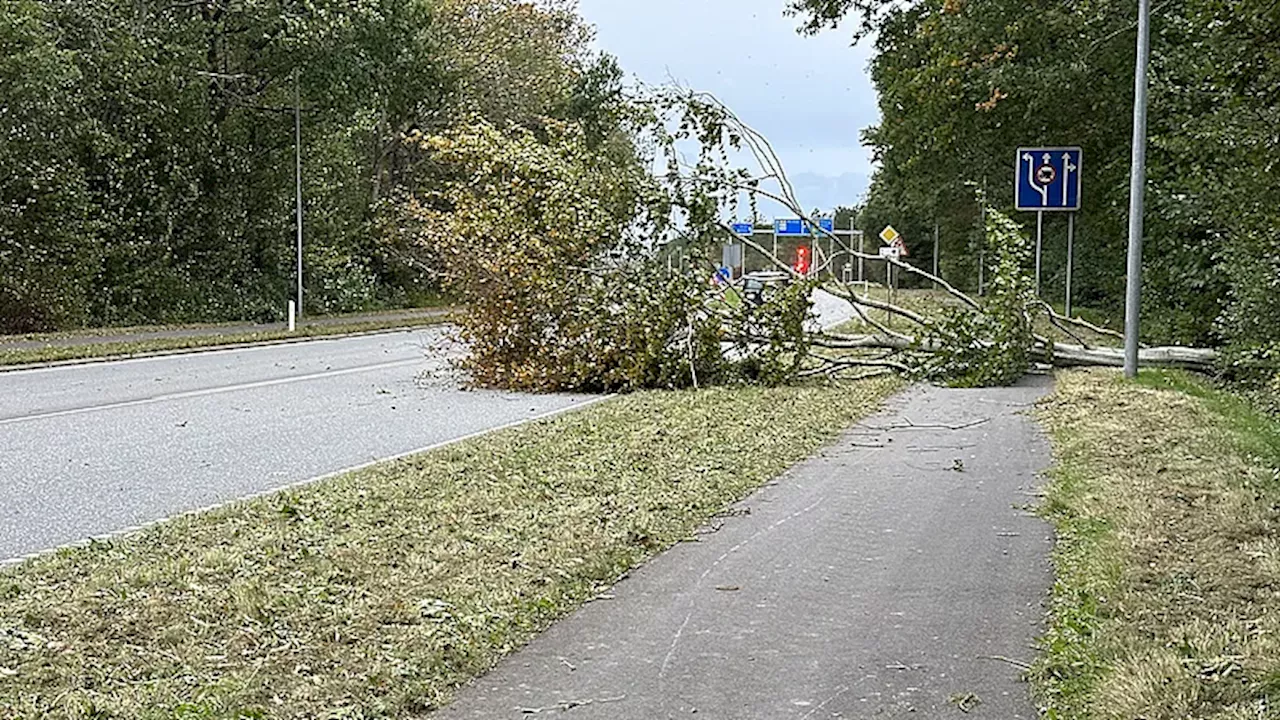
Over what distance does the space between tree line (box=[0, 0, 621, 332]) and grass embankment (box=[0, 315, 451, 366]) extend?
88.5 inches

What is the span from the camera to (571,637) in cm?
576

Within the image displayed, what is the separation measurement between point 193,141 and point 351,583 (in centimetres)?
2867

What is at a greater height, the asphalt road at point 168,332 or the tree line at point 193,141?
the tree line at point 193,141

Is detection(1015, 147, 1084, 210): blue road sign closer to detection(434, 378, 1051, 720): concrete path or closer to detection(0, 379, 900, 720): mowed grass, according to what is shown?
detection(0, 379, 900, 720): mowed grass

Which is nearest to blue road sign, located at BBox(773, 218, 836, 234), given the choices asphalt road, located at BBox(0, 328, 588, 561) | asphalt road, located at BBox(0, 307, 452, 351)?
asphalt road, located at BBox(0, 328, 588, 561)

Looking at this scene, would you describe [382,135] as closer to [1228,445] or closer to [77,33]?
[77,33]

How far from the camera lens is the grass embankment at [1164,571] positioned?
477 centimetres

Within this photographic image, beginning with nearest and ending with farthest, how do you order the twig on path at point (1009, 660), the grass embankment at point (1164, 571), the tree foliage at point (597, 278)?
the grass embankment at point (1164, 571) < the twig on path at point (1009, 660) < the tree foliage at point (597, 278)

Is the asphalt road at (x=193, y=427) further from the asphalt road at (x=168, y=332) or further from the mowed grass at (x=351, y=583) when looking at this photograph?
the asphalt road at (x=168, y=332)

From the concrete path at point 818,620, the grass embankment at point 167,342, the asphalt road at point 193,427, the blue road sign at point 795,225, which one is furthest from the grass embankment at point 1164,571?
the grass embankment at point 167,342

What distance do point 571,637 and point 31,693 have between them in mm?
2071

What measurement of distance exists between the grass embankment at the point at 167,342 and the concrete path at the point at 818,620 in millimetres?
11786

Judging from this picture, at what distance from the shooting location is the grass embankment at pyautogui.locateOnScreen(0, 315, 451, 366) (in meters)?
22.2

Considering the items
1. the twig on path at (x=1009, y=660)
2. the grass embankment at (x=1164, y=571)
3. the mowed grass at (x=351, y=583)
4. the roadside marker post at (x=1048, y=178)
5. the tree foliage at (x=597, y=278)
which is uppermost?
the roadside marker post at (x=1048, y=178)
